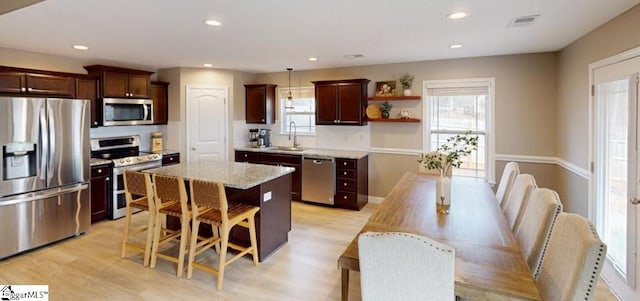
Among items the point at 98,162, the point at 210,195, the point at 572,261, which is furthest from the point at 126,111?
the point at 572,261

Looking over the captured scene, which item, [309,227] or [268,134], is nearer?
[309,227]

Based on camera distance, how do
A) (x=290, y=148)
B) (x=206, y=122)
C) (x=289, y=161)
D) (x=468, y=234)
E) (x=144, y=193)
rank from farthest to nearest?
(x=290, y=148) → (x=206, y=122) → (x=289, y=161) → (x=144, y=193) → (x=468, y=234)

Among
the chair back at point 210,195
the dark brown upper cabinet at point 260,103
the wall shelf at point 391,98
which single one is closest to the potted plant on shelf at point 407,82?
the wall shelf at point 391,98

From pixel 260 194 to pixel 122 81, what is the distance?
321 cm

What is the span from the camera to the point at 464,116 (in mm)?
4910

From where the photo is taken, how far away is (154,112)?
219 inches

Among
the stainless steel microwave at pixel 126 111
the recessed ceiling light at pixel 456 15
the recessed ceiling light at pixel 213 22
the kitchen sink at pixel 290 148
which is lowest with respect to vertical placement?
the kitchen sink at pixel 290 148

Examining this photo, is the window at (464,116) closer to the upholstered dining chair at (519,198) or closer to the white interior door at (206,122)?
the upholstered dining chair at (519,198)

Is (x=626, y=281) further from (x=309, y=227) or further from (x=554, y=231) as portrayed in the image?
(x=309, y=227)

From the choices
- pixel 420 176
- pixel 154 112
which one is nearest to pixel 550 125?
pixel 420 176

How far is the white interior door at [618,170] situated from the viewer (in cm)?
252

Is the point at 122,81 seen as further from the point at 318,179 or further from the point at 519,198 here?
the point at 519,198

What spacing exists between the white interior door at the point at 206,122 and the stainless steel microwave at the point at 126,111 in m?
0.61

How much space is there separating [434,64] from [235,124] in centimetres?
355
